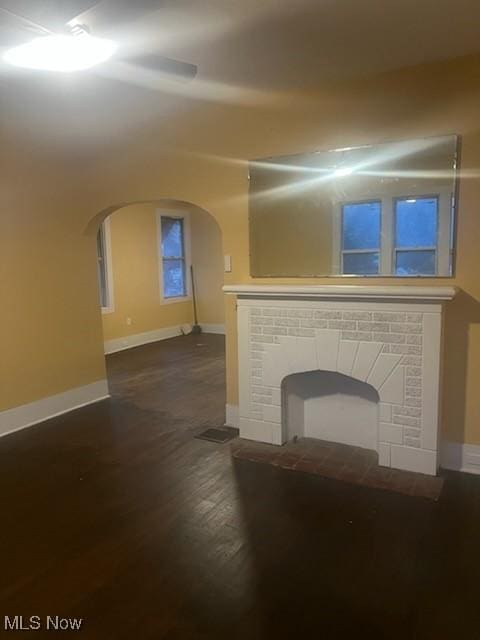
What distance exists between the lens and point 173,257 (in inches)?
325

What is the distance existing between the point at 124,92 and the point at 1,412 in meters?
2.59

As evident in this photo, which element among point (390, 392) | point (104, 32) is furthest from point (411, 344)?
point (104, 32)

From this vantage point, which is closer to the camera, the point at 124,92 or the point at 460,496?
the point at 460,496

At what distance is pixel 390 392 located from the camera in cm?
296

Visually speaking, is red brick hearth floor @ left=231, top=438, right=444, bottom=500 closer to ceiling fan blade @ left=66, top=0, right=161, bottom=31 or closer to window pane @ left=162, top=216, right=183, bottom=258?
ceiling fan blade @ left=66, top=0, right=161, bottom=31

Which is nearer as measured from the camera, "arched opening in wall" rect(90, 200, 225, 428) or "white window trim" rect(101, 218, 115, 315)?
"arched opening in wall" rect(90, 200, 225, 428)

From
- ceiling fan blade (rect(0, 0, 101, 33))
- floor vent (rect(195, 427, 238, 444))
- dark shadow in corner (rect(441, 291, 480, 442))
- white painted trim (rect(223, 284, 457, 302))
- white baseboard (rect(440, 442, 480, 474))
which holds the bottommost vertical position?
floor vent (rect(195, 427, 238, 444))

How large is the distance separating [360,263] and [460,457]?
1411 millimetres

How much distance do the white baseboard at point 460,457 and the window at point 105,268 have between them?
5151 millimetres

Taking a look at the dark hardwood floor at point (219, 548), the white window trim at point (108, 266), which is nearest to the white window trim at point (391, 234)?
the dark hardwood floor at point (219, 548)

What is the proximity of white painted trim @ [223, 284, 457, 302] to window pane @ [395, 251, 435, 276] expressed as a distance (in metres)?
0.12

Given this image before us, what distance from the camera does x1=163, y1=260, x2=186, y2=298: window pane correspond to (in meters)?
8.13

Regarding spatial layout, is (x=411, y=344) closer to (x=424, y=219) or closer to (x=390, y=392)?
(x=390, y=392)

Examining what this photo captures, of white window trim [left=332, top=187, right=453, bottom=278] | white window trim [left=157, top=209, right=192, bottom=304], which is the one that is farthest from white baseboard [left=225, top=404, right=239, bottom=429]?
white window trim [left=157, top=209, right=192, bottom=304]
